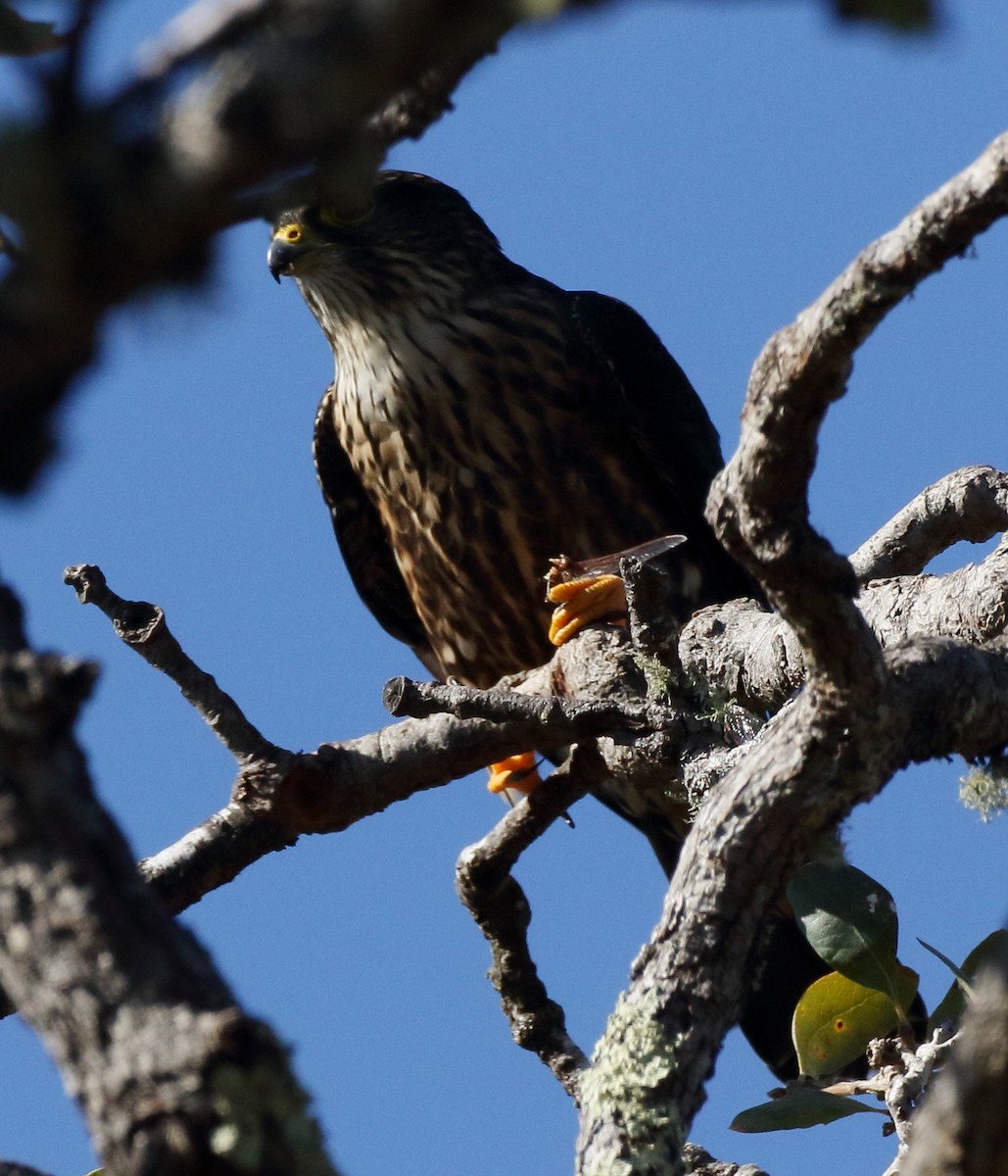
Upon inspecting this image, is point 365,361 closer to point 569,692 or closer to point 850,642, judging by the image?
point 569,692

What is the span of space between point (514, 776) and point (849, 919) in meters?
1.97

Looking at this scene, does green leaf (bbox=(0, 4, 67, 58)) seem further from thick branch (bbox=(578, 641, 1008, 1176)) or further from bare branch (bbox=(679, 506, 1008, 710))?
bare branch (bbox=(679, 506, 1008, 710))

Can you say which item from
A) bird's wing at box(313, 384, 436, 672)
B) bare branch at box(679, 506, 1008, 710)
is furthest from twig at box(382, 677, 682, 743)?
bird's wing at box(313, 384, 436, 672)

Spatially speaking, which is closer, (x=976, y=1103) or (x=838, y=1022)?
(x=976, y=1103)

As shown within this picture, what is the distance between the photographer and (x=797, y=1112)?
298cm

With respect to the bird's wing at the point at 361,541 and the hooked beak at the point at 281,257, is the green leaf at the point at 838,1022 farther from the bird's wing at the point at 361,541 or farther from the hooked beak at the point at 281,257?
the hooked beak at the point at 281,257

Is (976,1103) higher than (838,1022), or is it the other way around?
(838,1022)

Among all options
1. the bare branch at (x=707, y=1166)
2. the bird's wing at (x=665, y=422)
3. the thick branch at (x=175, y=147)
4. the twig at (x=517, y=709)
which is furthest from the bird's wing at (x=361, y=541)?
the thick branch at (x=175, y=147)

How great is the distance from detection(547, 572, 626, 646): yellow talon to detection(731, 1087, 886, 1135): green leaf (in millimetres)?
1637

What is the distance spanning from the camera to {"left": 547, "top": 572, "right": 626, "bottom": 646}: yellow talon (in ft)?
14.3

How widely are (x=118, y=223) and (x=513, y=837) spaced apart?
2.92 metres

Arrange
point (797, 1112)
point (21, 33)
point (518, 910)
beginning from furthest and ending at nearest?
1. point (518, 910)
2. point (797, 1112)
3. point (21, 33)

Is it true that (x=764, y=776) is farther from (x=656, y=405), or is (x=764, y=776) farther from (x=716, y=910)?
(x=656, y=405)

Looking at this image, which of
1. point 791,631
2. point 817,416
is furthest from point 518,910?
point 817,416
